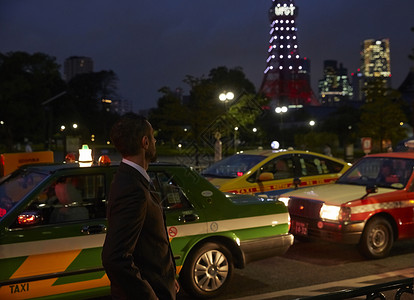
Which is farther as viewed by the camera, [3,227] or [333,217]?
[333,217]

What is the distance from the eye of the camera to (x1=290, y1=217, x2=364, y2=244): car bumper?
7203 millimetres

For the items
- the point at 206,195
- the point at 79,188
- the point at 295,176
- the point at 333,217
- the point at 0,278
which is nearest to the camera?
the point at 0,278

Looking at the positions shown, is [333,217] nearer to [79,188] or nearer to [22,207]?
[79,188]

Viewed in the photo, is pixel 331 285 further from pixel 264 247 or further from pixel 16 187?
pixel 16 187

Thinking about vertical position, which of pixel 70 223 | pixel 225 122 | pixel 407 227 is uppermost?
pixel 225 122

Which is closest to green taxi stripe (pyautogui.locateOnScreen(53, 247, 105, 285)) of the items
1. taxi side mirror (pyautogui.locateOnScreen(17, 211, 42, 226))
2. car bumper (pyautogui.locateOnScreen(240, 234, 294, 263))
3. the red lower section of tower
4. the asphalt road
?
taxi side mirror (pyautogui.locateOnScreen(17, 211, 42, 226))

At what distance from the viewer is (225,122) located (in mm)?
31531

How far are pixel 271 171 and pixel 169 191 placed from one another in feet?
15.0

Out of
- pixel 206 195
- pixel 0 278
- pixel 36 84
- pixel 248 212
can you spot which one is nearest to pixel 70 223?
pixel 0 278

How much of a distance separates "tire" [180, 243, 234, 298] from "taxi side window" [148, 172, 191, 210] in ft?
1.65

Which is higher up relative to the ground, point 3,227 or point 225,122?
point 225,122

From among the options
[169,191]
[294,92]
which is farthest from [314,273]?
[294,92]

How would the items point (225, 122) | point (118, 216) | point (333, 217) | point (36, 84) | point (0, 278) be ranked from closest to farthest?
point (118, 216)
point (0, 278)
point (333, 217)
point (225, 122)
point (36, 84)

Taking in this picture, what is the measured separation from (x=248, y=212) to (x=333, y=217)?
2074 mm
